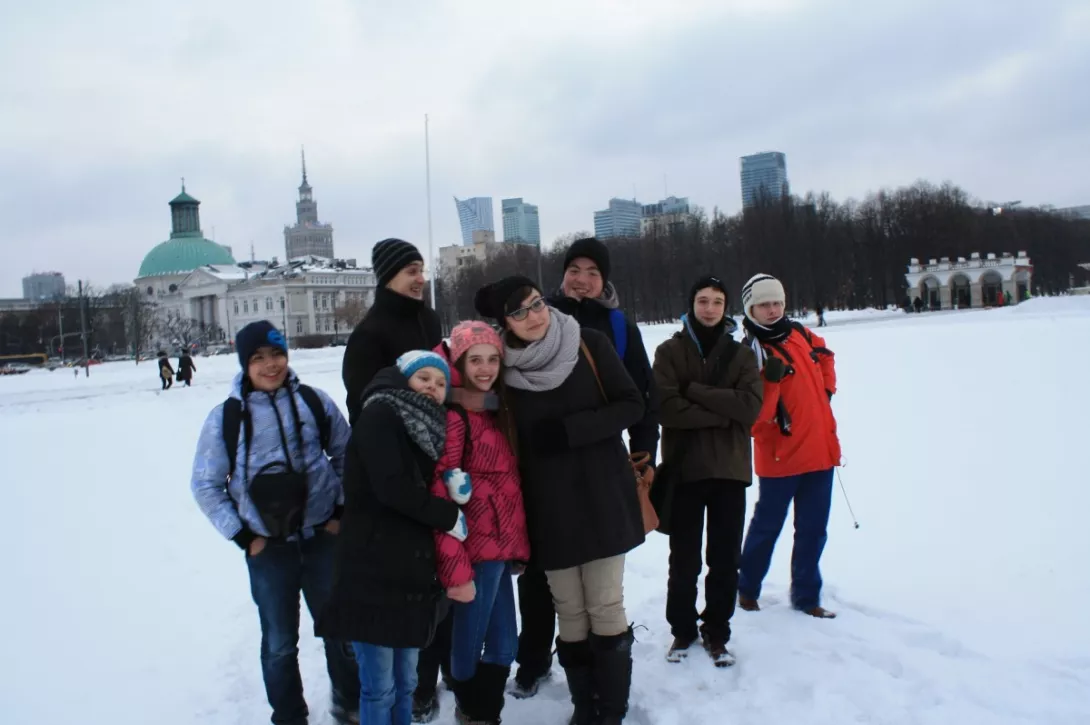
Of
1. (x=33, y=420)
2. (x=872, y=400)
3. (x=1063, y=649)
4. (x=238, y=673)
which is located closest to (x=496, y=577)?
(x=238, y=673)

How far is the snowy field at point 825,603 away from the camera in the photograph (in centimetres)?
386

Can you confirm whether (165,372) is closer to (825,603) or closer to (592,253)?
(592,253)

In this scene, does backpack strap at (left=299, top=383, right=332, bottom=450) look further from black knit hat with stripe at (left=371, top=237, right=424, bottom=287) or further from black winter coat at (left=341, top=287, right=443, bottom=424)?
black knit hat with stripe at (left=371, top=237, right=424, bottom=287)

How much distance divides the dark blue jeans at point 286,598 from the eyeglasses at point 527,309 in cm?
142

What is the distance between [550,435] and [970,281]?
63.6 meters

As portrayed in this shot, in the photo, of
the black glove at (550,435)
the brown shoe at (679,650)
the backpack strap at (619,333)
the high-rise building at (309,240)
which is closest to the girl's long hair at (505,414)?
the black glove at (550,435)

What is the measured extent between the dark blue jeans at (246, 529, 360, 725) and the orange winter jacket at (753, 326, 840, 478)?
101 inches

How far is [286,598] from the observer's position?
371 centimetres

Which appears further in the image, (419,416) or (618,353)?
(618,353)

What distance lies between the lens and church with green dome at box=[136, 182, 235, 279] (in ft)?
380

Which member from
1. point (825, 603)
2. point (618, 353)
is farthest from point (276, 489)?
point (825, 603)

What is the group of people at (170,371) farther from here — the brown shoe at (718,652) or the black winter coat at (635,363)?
the brown shoe at (718,652)

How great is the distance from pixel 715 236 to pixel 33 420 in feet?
195

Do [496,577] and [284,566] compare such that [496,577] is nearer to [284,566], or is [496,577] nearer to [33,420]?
[284,566]
